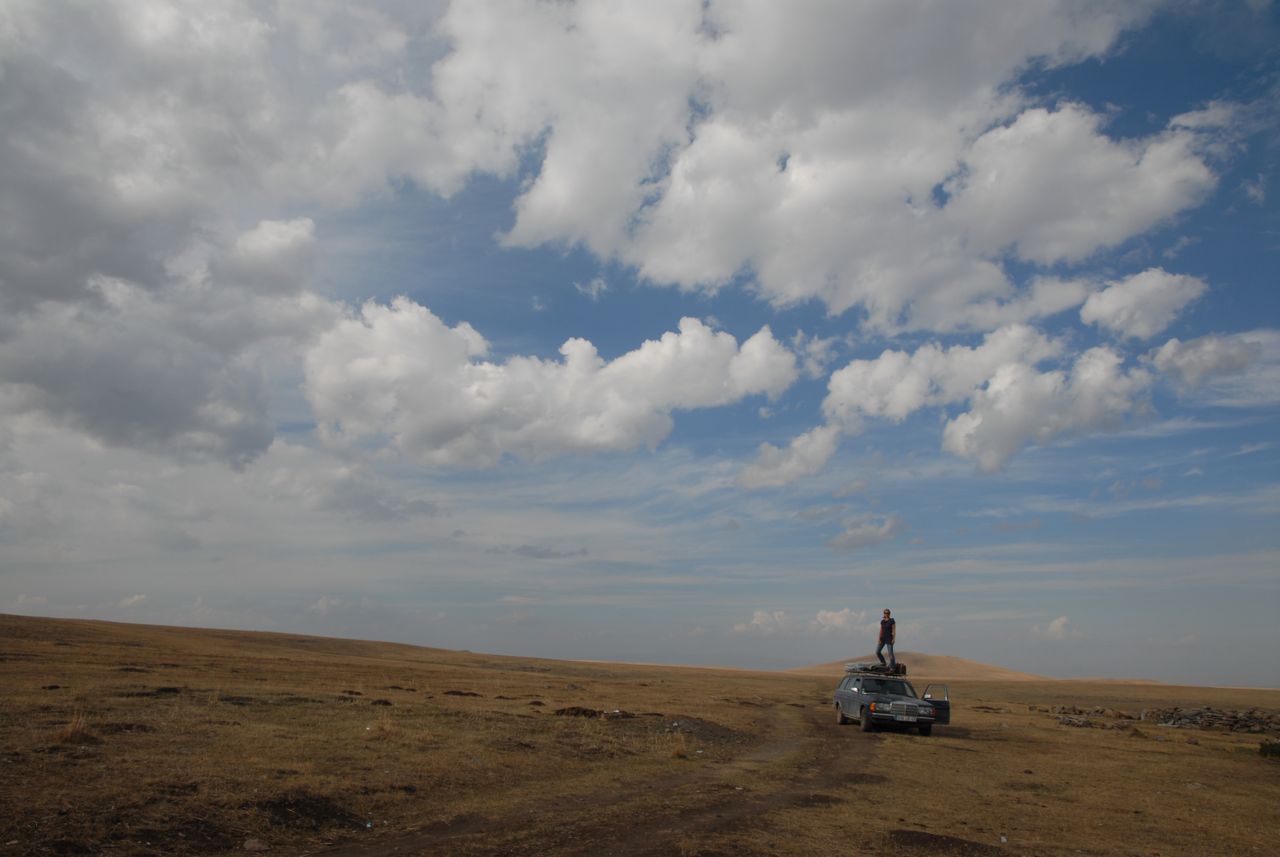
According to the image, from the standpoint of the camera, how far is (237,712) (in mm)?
20188

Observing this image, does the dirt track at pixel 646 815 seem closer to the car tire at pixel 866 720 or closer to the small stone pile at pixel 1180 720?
the car tire at pixel 866 720

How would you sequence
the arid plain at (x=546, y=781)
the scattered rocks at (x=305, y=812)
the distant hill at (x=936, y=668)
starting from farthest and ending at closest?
the distant hill at (x=936, y=668) → the scattered rocks at (x=305, y=812) → the arid plain at (x=546, y=781)

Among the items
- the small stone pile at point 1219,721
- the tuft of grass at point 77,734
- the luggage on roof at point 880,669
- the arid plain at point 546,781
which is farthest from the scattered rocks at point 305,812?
the small stone pile at point 1219,721

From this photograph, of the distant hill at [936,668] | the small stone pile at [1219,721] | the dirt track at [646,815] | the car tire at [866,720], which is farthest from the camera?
the distant hill at [936,668]

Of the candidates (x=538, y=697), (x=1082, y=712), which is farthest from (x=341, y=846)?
(x=1082, y=712)

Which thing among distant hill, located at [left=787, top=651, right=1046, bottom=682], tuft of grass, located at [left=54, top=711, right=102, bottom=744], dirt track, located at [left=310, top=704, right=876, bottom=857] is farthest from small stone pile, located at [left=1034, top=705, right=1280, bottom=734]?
distant hill, located at [left=787, top=651, right=1046, bottom=682]

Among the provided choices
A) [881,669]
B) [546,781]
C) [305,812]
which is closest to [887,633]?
[881,669]

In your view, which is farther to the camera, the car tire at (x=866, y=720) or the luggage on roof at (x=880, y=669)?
the luggage on roof at (x=880, y=669)

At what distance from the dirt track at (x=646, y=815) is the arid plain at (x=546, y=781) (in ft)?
0.22

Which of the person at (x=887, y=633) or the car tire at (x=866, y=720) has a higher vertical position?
the person at (x=887, y=633)

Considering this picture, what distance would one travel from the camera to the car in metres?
26.3

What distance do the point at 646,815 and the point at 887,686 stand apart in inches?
695

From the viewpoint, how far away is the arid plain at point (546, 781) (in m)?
10.6

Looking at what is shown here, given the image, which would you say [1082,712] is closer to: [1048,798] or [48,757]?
[1048,798]
